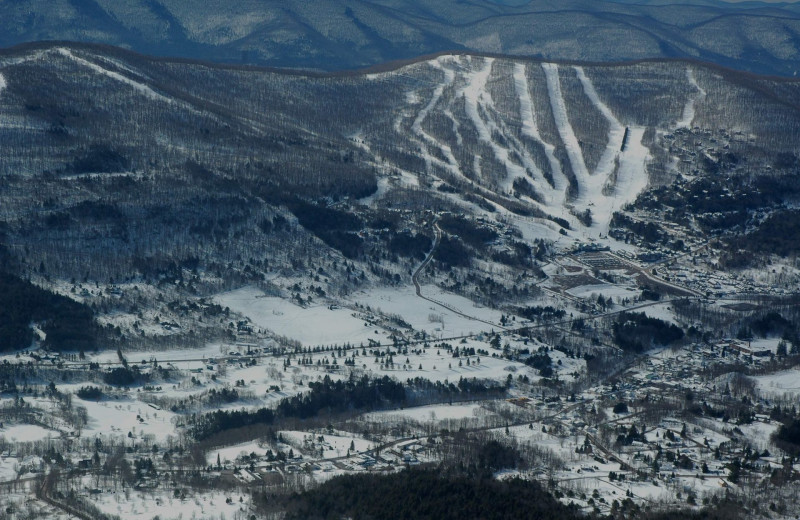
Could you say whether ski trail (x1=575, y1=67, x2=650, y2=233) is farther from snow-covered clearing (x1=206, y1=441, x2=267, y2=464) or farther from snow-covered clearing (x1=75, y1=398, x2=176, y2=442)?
snow-covered clearing (x1=206, y1=441, x2=267, y2=464)

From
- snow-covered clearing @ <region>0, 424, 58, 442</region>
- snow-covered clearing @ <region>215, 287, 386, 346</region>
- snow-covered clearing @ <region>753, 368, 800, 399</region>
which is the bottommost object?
snow-covered clearing @ <region>0, 424, 58, 442</region>

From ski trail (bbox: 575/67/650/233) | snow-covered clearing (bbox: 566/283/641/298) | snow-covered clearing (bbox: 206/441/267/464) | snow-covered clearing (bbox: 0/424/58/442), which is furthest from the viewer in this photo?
ski trail (bbox: 575/67/650/233)

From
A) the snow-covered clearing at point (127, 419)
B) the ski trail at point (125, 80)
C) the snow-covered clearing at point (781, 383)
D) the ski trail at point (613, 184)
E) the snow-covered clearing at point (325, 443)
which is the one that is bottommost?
the snow-covered clearing at point (127, 419)

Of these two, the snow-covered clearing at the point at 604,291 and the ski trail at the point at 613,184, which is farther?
the ski trail at the point at 613,184

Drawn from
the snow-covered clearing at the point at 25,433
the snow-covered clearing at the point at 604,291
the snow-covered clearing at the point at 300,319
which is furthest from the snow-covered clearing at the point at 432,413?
the snow-covered clearing at the point at 604,291

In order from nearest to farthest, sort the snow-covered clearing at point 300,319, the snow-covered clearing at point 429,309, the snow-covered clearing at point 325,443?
the snow-covered clearing at point 325,443 → the snow-covered clearing at point 300,319 → the snow-covered clearing at point 429,309

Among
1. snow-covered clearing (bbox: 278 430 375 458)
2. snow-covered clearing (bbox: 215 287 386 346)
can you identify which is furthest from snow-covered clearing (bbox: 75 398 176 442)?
snow-covered clearing (bbox: 215 287 386 346)

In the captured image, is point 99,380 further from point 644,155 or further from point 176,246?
point 644,155

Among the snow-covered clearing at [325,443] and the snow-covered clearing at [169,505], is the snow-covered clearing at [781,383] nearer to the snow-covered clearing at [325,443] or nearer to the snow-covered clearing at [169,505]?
the snow-covered clearing at [325,443]

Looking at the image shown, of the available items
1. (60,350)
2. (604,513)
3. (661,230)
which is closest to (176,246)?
(60,350)

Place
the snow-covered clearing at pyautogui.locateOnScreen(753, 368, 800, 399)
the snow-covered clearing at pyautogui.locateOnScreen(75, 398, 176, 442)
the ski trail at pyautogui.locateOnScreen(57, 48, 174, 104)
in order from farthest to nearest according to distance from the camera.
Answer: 1. the ski trail at pyautogui.locateOnScreen(57, 48, 174, 104)
2. the snow-covered clearing at pyautogui.locateOnScreen(753, 368, 800, 399)
3. the snow-covered clearing at pyautogui.locateOnScreen(75, 398, 176, 442)

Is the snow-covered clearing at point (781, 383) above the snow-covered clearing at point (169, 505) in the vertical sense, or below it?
above
